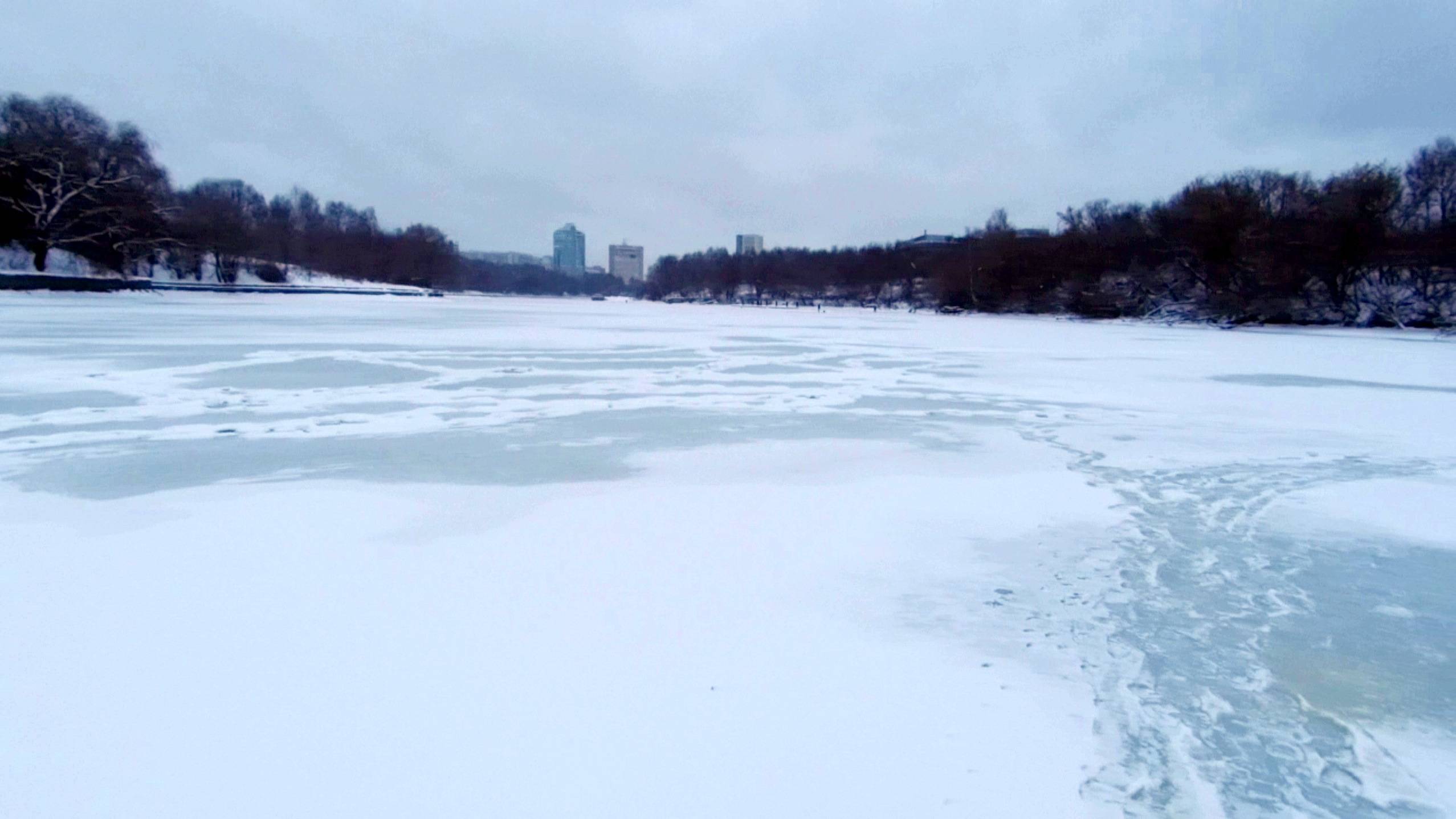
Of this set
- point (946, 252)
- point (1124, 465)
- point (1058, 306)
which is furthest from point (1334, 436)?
point (946, 252)

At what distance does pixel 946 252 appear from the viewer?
277 ft

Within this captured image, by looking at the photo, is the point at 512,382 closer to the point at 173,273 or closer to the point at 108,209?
the point at 108,209

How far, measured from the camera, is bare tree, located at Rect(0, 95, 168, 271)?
45.5m

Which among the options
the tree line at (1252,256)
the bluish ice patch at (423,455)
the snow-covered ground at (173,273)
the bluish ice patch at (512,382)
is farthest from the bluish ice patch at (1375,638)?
the snow-covered ground at (173,273)

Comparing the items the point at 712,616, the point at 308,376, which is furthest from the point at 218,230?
the point at 712,616

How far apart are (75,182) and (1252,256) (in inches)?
2386

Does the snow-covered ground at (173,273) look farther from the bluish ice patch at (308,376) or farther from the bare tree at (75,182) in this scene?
the bluish ice patch at (308,376)

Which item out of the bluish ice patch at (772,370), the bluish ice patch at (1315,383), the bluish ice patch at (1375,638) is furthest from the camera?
the bluish ice patch at (772,370)

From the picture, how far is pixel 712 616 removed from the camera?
3723 mm

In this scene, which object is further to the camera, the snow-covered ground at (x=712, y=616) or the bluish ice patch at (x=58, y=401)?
the bluish ice patch at (x=58, y=401)

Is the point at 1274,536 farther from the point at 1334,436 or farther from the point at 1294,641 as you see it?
the point at 1334,436

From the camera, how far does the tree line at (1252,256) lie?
38.7m

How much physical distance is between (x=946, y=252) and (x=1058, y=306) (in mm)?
26758

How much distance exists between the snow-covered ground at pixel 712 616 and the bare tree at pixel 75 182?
156 feet
